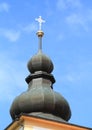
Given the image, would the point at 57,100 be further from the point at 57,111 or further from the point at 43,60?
the point at 43,60

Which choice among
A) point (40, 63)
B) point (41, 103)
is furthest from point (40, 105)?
point (40, 63)

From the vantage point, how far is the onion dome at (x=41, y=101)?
1185 inches

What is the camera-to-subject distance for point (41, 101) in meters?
30.0

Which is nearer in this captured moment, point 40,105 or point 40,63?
point 40,105

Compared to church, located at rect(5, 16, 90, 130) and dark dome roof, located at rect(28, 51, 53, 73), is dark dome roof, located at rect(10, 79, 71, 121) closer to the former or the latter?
church, located at rect(5, 16, 90, 130)

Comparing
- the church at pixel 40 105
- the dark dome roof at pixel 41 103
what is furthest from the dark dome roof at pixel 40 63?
the dark dome roof at pixel 41 103

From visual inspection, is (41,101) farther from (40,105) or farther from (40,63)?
(40,63)

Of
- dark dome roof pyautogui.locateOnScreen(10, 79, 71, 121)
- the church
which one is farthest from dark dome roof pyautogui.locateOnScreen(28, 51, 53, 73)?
dark dome roof pyautogui.locateOnScreen(10, 79, 71, 121)

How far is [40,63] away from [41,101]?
2839 mm

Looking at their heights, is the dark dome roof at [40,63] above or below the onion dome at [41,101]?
above

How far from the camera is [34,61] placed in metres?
32.4

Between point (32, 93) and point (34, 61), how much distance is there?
2452mm

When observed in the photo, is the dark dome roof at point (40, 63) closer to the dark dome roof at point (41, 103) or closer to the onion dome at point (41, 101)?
the onion dome at point (41, 101)

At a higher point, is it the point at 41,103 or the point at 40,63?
the point at 40,63
